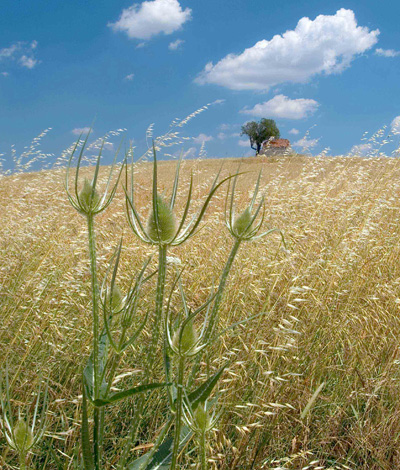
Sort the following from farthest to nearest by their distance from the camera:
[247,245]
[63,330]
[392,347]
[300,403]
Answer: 1. [247,245]
2. [63,330]
3. [392,347]
4. [300,403]

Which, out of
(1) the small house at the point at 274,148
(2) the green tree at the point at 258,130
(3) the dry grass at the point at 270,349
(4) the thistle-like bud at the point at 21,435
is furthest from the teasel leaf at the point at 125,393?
(2) the green tree at the point at 258,130

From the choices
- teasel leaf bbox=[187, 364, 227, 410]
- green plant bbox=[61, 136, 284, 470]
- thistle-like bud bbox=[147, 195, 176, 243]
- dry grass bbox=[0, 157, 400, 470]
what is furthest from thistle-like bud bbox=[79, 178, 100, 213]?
dry grass bbox=[0, 157, 400, 470]

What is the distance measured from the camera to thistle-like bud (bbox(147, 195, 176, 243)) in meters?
0.95

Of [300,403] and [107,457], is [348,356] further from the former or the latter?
[107,457]

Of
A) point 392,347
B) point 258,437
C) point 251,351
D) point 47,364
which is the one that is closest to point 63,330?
point 47,364

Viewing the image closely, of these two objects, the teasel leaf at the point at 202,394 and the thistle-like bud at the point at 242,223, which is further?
the thistle-like bud at the point at 242,223

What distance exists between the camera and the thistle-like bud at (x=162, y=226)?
95 centimetres

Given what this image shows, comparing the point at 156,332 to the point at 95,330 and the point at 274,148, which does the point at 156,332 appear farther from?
the point at 274,148

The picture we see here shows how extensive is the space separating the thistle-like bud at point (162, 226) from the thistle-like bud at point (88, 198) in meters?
0.15

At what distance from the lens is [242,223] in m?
1.11

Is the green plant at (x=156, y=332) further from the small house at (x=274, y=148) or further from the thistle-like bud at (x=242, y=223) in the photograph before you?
the small house at (x=274, y=148)

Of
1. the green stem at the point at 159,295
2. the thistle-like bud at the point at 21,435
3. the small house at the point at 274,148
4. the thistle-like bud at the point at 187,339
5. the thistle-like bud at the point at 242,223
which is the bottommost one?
the thistle-like bud at the point at 21,435

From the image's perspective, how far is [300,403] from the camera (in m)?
1.89

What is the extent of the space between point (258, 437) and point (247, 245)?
68.7 inches
